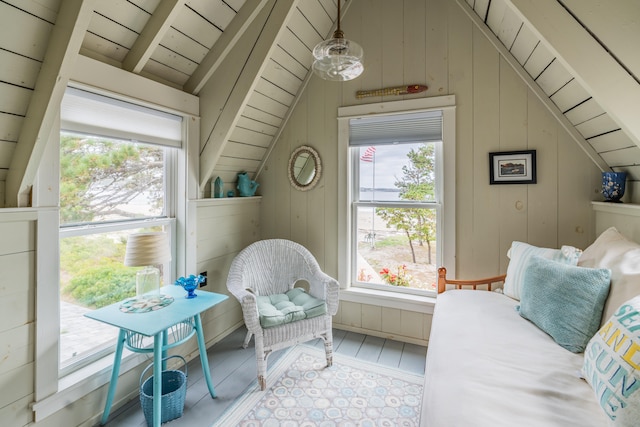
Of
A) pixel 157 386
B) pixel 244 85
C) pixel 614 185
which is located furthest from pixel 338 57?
pixel 157 386

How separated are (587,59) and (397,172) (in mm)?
1481

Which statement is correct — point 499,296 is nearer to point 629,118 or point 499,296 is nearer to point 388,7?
point 629,118

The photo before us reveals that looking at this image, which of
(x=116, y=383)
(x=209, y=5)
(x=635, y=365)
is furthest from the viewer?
(x=209, y=5)

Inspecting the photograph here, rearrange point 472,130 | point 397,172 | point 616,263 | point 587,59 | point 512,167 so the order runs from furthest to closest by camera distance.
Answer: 1. point 397,172
2. point 472,130
3. point 512,167
4. point 616,263
5. point 587,59

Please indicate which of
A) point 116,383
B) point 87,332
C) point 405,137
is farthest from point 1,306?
point 405,137

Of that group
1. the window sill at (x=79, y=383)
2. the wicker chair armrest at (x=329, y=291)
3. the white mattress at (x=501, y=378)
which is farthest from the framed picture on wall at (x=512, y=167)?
the window sill at (x=79, y=383)

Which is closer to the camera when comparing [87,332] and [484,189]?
[87,332]

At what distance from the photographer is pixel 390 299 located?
8.57ft

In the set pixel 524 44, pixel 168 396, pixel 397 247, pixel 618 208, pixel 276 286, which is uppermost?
pixel 524 44

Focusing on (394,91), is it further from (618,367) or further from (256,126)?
(618,367)

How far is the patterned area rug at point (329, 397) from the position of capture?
1743 millimetres

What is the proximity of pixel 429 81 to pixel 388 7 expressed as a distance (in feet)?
2.44

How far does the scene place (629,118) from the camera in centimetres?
129

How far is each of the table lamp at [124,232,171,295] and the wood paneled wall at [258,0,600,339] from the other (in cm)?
143
